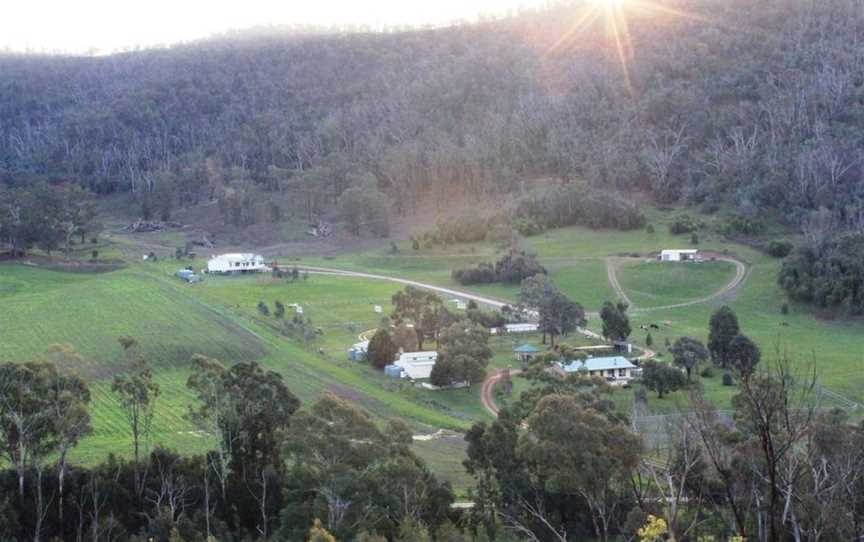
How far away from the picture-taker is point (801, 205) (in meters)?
85.3

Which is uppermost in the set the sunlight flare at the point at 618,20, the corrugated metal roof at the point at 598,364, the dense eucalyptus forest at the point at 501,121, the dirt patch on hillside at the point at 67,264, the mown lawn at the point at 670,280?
the sunlight flare at the point at 618,20

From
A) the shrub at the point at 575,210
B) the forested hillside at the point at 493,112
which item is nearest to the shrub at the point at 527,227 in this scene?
the shrub at the point at 575,210

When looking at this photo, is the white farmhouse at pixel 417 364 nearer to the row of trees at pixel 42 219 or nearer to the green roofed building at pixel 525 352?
the green roofed building at pixel 525 352

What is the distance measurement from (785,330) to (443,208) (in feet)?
177

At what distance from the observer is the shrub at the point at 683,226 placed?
8160cm

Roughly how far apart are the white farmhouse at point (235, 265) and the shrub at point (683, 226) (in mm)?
36231

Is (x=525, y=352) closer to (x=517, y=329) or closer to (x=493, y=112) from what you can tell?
(x=517, y=329)

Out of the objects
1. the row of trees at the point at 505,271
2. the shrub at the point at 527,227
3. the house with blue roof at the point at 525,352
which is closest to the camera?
the house with blue roof at the point at 525,352

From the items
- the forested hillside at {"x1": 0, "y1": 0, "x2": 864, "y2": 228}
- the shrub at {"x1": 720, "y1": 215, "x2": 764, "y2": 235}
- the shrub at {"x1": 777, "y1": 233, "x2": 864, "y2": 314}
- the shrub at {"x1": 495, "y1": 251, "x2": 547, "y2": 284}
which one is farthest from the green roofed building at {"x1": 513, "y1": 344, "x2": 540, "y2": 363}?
the forested hillside at {"x1": 0, "y1": 0, "x2": 864, "y2": 228}

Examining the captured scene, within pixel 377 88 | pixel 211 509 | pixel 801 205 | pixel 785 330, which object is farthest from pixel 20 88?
pixel 211 509

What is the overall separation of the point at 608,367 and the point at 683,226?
3940 centimetres

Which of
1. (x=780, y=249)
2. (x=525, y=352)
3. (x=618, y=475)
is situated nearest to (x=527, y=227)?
(x=780, y=249)

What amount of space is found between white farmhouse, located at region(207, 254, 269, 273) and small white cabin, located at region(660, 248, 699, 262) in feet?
112

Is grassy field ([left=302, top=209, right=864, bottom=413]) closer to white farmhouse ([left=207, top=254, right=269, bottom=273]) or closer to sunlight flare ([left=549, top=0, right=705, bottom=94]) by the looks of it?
white farmhouse ([left=207, top=254, right=269, bottom=273])
